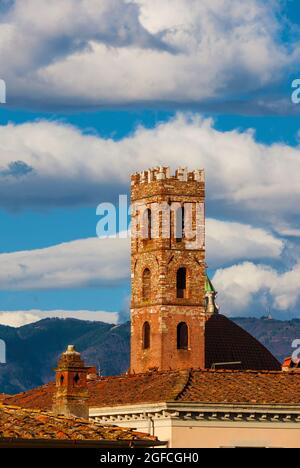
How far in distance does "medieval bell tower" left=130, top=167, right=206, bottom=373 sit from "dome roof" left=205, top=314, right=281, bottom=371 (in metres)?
2.31

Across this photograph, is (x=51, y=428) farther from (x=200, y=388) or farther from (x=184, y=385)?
(x=200, y=388)

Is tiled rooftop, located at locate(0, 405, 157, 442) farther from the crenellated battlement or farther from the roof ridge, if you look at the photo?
the crenellated battlement

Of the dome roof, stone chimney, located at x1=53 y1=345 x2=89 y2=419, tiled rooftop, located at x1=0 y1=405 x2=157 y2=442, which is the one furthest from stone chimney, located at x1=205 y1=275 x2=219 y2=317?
tiled rooftop, located at x1=0 y1=405 x2=157 y2=442

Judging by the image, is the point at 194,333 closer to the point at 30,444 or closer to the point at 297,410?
the point at 297,410

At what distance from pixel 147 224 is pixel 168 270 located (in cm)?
333

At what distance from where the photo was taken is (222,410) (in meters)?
58.6

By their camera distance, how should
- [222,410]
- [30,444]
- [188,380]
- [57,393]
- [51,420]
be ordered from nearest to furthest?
[30,444] → [51,420] → [57,393] → [222,410] → [188,380]

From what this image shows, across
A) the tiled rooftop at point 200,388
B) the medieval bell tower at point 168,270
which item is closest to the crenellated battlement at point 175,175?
the medieval bell tower at point 168,270

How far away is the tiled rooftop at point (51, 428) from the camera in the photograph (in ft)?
117

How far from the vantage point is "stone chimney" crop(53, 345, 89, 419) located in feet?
144

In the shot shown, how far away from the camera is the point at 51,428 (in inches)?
1447

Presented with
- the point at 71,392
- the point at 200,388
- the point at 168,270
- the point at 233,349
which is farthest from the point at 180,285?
the point at 71,392
